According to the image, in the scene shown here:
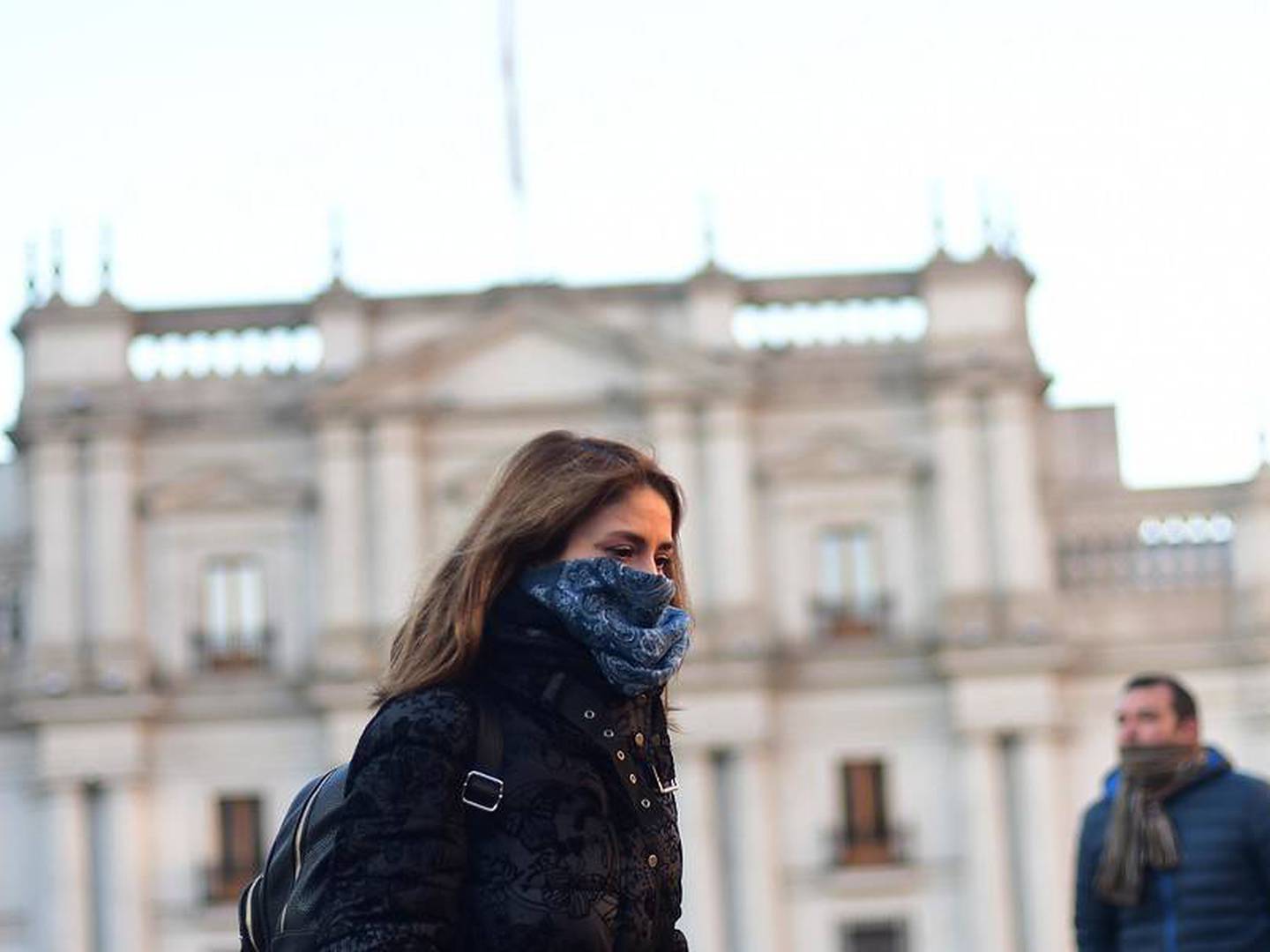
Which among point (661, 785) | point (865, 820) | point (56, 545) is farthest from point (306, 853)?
point (56, 545)

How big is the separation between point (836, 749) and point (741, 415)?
514cm

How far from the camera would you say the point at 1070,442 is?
42.0 meters

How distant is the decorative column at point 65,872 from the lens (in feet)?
128

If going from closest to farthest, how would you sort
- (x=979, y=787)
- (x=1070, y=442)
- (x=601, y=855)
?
(x=601, y=855)
(x=979, y=787)
(x=1070, y=442)

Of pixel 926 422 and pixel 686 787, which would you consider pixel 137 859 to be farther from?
pixel 926 422

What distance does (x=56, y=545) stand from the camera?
133 ft

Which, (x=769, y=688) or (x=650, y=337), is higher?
(x=650, y=337)

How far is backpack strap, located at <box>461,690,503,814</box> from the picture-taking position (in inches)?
165

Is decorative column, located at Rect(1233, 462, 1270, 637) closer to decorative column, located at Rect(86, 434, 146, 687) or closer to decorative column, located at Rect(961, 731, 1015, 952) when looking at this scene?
decorative column, located at Rect(961, 731, 1015, 952)

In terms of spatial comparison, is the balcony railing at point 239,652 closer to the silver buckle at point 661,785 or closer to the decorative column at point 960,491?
the decorative column at point 960,491

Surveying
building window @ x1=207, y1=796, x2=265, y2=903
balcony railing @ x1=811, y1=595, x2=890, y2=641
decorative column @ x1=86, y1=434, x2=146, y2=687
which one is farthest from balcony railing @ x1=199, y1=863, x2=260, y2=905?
balcony railing @ x1=811, y1=595, x2=890, y2=641

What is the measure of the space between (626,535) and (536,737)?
391 mm

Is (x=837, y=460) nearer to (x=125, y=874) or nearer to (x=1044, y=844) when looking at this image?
(x=1044, y=844)

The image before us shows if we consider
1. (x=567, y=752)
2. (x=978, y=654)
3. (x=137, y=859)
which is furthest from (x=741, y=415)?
(x=567, y=752)
